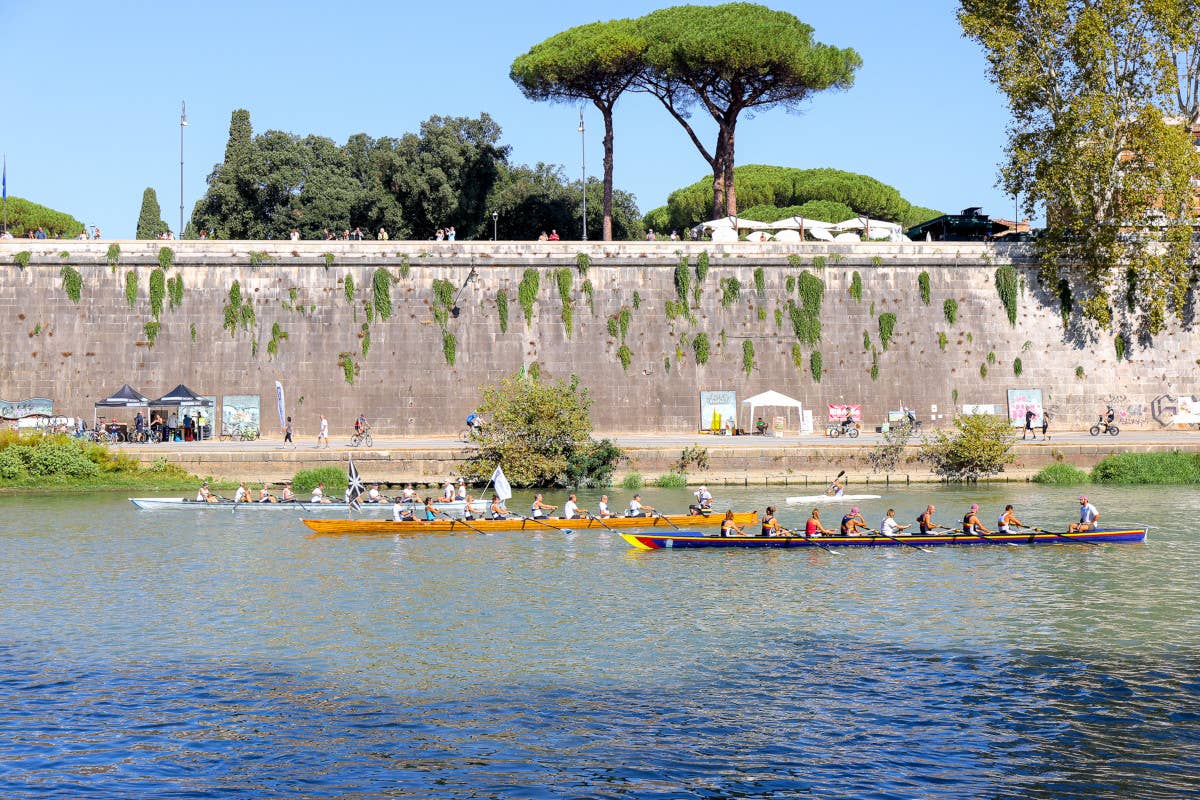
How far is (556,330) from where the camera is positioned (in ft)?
158

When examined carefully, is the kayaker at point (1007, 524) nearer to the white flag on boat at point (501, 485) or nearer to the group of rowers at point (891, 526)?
the group of rowers at point (891, 526)

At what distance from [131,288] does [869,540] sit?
97.4 feet

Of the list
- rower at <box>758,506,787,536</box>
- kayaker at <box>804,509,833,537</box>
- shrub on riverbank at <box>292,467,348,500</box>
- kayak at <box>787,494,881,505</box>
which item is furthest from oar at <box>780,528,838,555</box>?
shrub on riverbank at <box>292,467,348,500</box>

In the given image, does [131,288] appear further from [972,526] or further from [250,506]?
[972,526]

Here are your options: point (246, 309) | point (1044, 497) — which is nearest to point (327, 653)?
point (1044, 497)

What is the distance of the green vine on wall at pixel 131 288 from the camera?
46.8m

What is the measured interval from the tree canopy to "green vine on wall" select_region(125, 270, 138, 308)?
1671 inches

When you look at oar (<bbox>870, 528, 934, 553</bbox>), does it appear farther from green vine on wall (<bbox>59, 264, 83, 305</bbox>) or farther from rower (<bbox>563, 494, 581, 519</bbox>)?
green vine on wall (<bbox>59, 264, 83, 305</bbox>)

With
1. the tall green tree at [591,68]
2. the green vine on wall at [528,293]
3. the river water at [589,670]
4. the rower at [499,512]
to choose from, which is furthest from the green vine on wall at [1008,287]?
the rower at [499,512]

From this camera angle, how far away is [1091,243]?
4806 centimetres

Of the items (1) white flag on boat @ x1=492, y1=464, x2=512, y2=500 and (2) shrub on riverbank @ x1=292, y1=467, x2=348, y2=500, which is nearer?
(1) white flag on boat @ x1=492, y1=464, x2=512, y2=500

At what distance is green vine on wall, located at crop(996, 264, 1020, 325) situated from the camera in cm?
4925

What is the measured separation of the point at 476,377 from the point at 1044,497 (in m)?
20.3

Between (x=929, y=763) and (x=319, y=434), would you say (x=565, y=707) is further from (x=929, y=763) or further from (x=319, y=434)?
(x=319, y=434)
